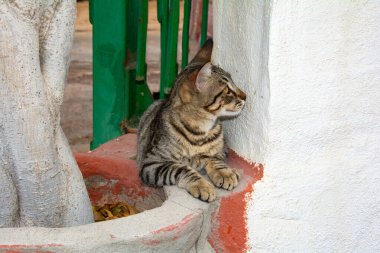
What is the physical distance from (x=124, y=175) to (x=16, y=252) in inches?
45.7

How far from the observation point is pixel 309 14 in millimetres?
3352

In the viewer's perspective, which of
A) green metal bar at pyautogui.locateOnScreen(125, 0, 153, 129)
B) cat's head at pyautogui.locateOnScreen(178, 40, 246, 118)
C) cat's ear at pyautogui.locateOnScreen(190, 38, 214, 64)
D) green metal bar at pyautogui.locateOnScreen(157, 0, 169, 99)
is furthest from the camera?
green metal bar at pyautogui.locateOnScreen(125, 0, 153, 129)

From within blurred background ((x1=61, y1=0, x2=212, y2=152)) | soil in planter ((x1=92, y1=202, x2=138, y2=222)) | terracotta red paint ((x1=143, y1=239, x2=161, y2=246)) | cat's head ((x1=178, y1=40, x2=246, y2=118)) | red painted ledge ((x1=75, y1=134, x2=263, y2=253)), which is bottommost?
blurred background ((x1=61, y1=0, x2=212, y2=152))

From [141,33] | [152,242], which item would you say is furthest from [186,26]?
[152,242]

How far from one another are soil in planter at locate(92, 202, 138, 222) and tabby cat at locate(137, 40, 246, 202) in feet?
0.53

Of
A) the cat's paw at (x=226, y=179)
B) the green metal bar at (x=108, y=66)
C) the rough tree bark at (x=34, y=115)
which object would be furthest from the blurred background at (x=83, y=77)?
the rough tree bark at (x=34, y=115)

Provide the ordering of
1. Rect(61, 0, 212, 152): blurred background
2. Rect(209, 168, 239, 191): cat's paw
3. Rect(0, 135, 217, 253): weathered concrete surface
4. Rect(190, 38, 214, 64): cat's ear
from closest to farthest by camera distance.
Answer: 1. Rect(0, 135, 217, 253): weathered concrete surface
2. Rect(209, 168, 239, 191): cat's paw
3. Rect(190, 38, 214, 64): cat's ear
4. Rect(61, 0, 212, 152): blurred background

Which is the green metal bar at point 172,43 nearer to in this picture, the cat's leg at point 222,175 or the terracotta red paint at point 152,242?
the cat's leg at point 222,175

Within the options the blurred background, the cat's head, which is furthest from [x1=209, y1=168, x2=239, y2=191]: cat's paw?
the blurred background

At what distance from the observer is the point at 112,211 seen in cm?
372

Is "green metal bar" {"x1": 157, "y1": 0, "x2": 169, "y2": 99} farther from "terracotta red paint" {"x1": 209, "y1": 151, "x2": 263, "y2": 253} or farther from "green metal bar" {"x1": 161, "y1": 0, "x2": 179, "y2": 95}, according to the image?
"terracotta red paint" {"x1": 209, "y1": 151, "x2": 263, "y2": 253}

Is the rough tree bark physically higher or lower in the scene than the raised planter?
higher

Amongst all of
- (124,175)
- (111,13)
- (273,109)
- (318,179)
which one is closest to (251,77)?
(273,109)

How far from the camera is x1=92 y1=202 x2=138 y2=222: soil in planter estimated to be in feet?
12.0
